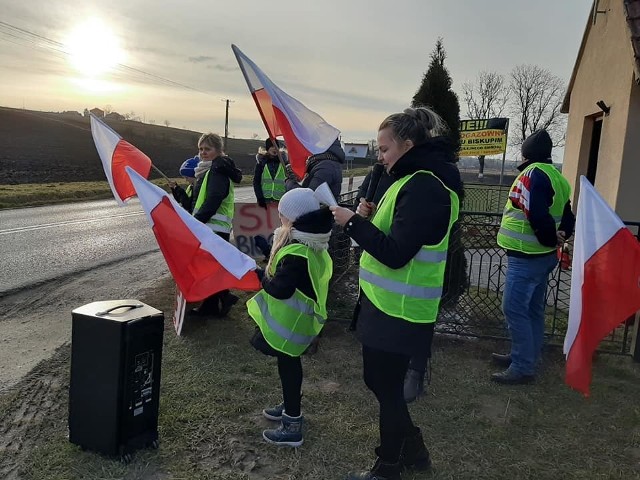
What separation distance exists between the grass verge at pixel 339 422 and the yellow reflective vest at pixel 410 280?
1.11 m

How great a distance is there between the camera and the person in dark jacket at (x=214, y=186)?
5.09 m

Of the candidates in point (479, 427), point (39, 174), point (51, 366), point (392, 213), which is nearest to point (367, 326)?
point (392, 213)

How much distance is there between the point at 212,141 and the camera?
5.21 metres

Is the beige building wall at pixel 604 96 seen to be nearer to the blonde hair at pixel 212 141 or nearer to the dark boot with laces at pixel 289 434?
the blonde hair at pixel 212 141

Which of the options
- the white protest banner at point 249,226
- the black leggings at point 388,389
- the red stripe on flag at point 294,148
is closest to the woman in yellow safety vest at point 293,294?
the black leggings at point 388,389

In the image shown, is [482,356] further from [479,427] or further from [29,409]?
[29,409]

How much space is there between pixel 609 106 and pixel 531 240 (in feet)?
20.8

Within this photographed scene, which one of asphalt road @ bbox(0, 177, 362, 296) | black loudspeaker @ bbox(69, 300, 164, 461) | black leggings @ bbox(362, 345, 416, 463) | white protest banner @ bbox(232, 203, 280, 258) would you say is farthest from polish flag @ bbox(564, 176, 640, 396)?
asphalt road @ bbox(0, 177, 362, 296)

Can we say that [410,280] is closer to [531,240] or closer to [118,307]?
[118,307]

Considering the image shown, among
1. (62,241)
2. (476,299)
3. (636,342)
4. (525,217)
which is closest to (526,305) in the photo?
(525,217)

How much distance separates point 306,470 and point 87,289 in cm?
492

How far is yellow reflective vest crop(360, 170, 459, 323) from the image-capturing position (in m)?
2.49

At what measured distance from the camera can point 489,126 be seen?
55.0ft

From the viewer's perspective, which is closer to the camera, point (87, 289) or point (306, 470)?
point (306, 470)
